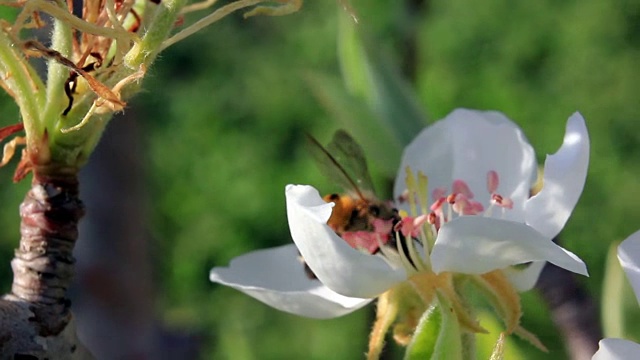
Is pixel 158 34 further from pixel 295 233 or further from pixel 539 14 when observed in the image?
pixel 539 14

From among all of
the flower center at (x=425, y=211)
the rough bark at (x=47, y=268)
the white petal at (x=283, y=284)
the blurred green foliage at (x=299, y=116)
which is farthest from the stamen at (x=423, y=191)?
the blurred green foliage at (x=299, y=116)

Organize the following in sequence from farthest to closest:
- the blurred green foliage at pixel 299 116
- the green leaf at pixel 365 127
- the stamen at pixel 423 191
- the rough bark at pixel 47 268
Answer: the blurred green foliage at pixel 299 116 → the green leaf at pixel 365 127 → the stamen at pixel 423 191 → the rough bark at pixel 47 268

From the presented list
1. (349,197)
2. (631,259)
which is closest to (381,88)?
(349,197)

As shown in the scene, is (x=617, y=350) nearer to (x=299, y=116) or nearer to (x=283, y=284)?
(x=283, y=284)

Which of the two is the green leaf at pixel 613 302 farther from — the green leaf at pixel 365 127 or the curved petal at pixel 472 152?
the green leaf at pixel 365 127

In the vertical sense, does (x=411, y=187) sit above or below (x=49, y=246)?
below

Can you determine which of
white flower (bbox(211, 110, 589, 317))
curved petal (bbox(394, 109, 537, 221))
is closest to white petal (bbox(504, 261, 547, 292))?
white flower (bbox(211, 110, 589, 317))

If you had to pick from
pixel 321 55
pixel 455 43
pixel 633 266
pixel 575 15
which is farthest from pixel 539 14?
pixel 633 266
